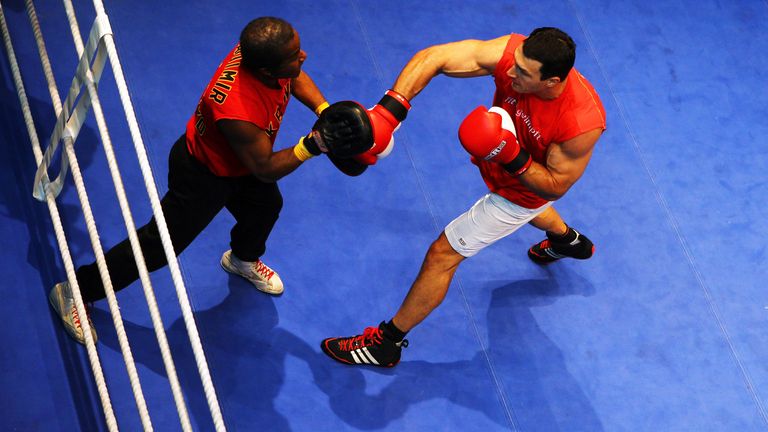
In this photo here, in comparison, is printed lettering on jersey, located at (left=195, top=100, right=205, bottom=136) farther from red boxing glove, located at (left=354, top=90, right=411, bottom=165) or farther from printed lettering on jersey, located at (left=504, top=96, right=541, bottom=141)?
printed lettering on jersey, located at (left=504, top=96, right=541, bottom=141)

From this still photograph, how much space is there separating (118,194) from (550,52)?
1.40m

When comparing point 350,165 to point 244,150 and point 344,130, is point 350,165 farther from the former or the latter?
point 244,150

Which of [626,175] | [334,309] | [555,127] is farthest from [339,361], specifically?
[626,175]

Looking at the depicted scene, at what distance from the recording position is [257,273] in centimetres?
330

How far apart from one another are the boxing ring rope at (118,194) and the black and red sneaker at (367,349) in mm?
931

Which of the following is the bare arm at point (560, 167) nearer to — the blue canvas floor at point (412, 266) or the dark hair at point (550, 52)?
the dark hair at point (550, 52)

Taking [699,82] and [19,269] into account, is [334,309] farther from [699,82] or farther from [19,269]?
[699,82]

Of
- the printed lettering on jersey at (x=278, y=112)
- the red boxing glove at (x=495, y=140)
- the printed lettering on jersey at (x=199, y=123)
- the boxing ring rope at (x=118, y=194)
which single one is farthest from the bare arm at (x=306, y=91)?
the boxing ring rope at (x=118, y=194)

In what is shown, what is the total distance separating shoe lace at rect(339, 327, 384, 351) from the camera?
10.6 ft

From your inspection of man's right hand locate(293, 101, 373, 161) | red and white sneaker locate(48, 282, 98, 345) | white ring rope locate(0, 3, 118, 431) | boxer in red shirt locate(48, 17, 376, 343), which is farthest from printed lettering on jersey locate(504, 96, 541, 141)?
red and white sneaker locate(48, 282, 98, 345)

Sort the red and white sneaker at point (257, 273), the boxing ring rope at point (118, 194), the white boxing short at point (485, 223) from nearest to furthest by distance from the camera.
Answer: the boxing ring rope at point (118, 194), the white boxing short at point (485, 223), the red and white sneaker at point (257, 273)

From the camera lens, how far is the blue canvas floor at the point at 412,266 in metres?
3.15

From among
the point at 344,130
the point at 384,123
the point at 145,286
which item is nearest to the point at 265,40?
the point at 344,130

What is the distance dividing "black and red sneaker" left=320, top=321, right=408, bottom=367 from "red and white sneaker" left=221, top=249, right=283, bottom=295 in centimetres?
31
